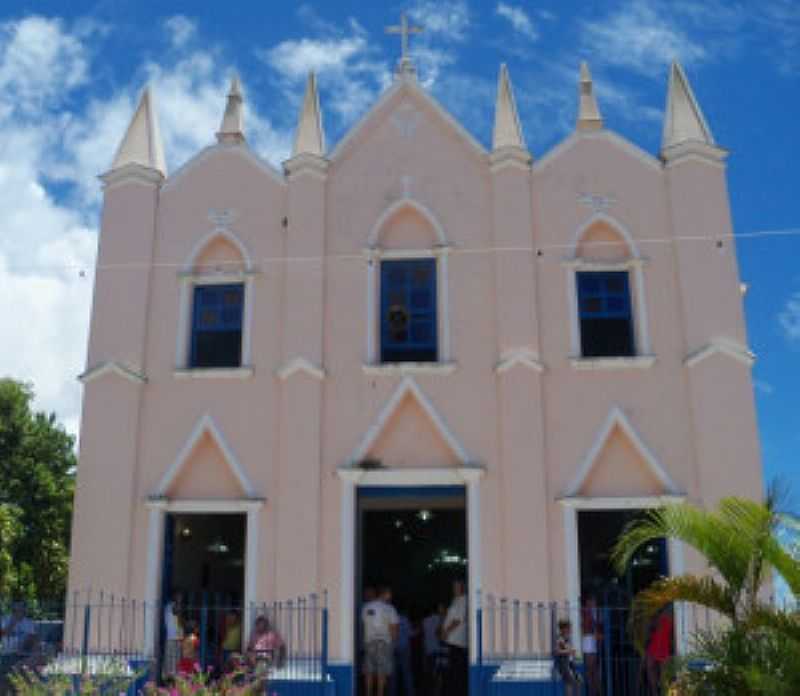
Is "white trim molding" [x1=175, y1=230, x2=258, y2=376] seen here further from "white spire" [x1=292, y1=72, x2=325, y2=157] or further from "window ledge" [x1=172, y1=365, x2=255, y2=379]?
"white spire" [x1=292, y1=72, x2=325, y2=157]

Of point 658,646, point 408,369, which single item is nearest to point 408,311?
point 408,369

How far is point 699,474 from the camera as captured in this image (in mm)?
14656

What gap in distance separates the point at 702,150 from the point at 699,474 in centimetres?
503

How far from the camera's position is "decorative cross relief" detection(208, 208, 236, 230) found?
54.4 ft

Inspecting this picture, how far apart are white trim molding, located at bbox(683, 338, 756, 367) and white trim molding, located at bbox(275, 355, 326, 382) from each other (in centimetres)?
532

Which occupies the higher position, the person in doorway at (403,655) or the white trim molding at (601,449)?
the white trim molding at (601,449)

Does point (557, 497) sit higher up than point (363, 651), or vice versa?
point (557, 497)

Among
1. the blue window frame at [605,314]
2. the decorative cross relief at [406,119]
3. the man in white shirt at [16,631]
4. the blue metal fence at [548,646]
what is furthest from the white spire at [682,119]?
the man in white shirt at [16,631]

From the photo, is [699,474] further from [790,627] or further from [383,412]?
[790,627]

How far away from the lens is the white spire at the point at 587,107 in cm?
1708

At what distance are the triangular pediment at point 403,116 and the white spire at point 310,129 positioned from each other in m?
0.32

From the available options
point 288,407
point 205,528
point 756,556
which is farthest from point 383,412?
point 756,556

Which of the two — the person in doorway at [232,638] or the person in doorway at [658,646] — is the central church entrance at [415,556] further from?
the person in doorway at [658,646]

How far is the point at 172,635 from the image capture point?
1438 cm
